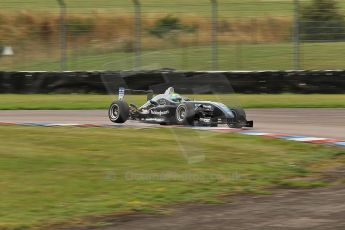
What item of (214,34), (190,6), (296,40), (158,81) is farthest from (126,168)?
(190,6)

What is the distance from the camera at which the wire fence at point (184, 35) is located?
22.4 metres

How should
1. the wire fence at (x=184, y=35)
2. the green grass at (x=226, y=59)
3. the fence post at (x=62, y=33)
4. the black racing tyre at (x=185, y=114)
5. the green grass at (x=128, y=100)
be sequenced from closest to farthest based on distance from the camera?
the black racing tyre at (x=185, y=114) < the green grass at (x=128, y=100) < the wire fence at (x=184, y=35) < the green grass at (x=226, y=59) < the fence post at (x=62, y=33)

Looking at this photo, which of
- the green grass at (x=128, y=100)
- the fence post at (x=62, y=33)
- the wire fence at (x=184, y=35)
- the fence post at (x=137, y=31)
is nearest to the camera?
the green grass at (x=128, y=100)

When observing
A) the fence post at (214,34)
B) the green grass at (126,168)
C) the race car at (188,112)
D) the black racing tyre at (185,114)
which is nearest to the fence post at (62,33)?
the fence post at (214,34)

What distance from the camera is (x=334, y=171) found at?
891cm

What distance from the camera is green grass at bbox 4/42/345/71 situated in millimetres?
22609

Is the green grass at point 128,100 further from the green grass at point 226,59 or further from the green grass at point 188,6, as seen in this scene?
the green grass at point 188,6

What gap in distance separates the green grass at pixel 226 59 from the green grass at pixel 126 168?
1046 centimetres

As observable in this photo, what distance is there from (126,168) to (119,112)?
4.67 m

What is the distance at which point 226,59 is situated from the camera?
77.2ft

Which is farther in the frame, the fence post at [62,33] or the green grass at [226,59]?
the fence post at [62,33]

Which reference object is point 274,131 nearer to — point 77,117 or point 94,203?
point 77,117

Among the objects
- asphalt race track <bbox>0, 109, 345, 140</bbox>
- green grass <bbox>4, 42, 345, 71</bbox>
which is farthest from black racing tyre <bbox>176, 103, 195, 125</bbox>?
green grass <bbox>4, 42, 345, 71</bbox>

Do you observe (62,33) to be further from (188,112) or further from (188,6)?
(188,112)
